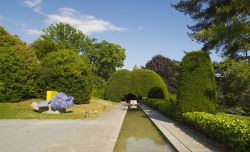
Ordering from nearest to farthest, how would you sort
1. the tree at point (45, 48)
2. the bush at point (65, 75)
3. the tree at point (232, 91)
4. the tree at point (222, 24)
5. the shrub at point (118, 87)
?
the tree at point (222, 24), the tree at point (232, 91), the bush at point (65, 75), the tree at point (45, 48), the shrub at point (118, 87)

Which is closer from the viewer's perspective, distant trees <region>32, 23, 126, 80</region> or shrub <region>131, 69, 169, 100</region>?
shrub <region>131, 69, 169, 100</region>

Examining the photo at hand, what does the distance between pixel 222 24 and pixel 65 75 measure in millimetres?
19695

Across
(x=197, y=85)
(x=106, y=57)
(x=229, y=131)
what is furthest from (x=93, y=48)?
(x=229, y=131)

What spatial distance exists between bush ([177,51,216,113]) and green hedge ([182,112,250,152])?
11.9ft

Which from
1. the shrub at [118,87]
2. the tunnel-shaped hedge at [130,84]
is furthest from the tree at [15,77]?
the tunnel-shaped hedge at [130,84]

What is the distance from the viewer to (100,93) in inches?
2267

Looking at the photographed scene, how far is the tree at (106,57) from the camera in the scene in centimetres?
7719

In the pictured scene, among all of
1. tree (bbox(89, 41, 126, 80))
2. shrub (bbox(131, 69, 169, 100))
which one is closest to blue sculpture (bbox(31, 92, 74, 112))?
shrub (bbox(131, 69, 169, 100))

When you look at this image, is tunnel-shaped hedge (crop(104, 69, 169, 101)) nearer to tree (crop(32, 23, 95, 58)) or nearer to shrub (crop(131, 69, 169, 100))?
shrub (crop(131, 69, 169, 100))

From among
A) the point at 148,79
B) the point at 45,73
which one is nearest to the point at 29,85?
the point at 45,73

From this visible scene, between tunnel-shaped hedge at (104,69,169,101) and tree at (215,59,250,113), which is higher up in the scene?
tunnel-shaped hedge at (104,69,169,101)

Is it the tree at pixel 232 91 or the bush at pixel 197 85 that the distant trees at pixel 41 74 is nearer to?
the tree at pixel 232 91

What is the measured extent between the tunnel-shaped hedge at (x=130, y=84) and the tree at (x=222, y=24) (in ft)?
97.8

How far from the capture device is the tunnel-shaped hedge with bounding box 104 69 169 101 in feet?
181
